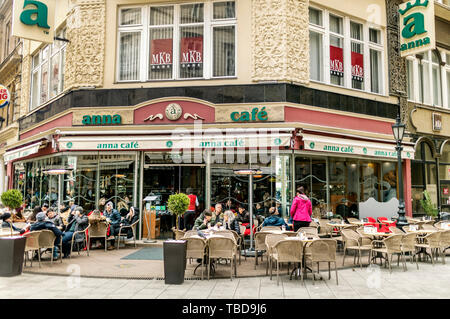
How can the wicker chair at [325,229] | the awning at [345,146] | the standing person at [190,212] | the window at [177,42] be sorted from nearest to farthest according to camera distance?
the wicker chair at [325,229] → the awning at [345,146] → the standing person at [190,212] → the window at [177,42]

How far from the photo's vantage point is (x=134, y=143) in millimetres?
12672

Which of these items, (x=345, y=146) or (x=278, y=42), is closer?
(x=278, y=42)

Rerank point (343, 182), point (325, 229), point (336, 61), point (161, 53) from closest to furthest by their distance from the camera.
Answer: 1. point (325, 229)
2. point (161, 53)
3. point (343, 182)
4. point (336, 61)

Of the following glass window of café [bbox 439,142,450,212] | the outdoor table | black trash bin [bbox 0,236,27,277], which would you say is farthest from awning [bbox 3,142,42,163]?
glass window of café [bbox 439,142,450,212]

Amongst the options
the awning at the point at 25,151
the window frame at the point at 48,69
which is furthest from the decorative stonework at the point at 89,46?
the awning at the point at 25,151

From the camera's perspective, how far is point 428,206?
15.7 m

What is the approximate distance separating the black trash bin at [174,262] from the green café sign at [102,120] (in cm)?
716

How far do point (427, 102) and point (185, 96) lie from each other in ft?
37.6

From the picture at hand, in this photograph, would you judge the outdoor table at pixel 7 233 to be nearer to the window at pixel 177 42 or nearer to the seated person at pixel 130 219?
the seated person at pixel 130 219

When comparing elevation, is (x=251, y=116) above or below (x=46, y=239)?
above

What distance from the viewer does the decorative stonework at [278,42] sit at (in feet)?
41.6

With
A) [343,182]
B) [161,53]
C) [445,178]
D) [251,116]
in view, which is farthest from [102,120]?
[445,178]

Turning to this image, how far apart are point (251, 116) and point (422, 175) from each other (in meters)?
9.11

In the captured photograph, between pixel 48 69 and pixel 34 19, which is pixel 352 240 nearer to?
pixel 34 19
